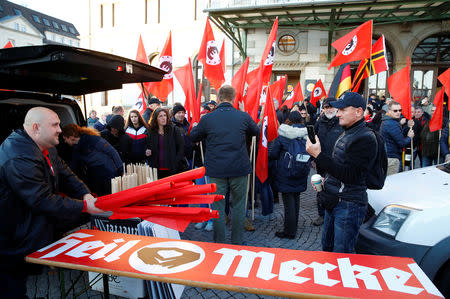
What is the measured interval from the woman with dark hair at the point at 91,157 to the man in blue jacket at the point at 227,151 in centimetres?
121

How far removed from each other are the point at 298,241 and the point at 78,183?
3118mm

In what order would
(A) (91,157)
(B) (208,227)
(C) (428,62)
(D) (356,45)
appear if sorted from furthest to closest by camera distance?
(C) (428,62), (D) (356,45), (B) (208,227), (A) (91,157)

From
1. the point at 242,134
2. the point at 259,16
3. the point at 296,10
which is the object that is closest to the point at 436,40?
the point at 296,10

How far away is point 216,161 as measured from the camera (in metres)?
3.67

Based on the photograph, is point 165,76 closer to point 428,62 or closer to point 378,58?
point 378,58

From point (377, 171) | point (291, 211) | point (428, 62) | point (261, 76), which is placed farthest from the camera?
point (428, 62)

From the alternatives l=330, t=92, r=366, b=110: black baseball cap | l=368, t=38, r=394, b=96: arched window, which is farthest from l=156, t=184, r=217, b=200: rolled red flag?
l=368, t=38, r=394, b=96: arched window

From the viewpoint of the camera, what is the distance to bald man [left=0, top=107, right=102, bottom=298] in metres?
2.04

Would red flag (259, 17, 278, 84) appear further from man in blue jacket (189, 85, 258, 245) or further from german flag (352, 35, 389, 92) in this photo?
german flag (352, 35, 389, 92)

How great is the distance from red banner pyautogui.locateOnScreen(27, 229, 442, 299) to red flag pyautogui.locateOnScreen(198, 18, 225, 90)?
4.25 metres

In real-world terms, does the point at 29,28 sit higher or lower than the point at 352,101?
higher

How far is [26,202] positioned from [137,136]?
318 centimetres

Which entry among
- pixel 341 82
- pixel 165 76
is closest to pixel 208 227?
pixel 341 82

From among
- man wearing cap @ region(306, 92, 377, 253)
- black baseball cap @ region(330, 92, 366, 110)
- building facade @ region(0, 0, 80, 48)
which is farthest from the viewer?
building facade @ region(0, 0, 80, 48)
